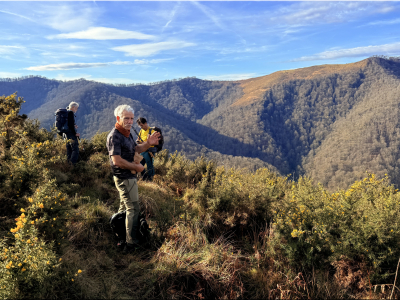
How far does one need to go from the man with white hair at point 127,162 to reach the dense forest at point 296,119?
9418 centimetres

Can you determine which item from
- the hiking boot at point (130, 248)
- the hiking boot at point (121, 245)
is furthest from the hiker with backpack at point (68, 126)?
the hiking boot at point (130, 248)

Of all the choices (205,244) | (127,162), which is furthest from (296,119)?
(127,162)

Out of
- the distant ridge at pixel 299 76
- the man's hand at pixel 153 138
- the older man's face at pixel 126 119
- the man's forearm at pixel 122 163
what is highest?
the distant ridge at pixel 299 76

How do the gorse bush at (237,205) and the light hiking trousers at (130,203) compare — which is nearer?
the light hiking trousers at (130,203)

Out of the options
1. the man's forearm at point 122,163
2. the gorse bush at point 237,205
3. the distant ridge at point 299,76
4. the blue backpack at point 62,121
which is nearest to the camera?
the man's forearm at point 122,163

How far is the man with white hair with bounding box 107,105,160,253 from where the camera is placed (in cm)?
302

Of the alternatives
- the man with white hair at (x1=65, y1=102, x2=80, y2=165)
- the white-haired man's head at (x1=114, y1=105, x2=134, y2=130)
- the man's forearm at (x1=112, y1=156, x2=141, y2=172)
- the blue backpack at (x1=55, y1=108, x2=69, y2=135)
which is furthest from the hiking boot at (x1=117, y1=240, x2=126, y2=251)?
the blue backpack at (x1=55, y1=108, x2=69, y2=135)

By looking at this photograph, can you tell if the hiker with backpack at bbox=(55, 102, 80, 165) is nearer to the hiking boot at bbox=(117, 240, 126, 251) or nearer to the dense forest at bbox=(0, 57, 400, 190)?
the hiking boot at bbox=(117, 240, 126, 251)

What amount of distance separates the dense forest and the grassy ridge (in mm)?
93500

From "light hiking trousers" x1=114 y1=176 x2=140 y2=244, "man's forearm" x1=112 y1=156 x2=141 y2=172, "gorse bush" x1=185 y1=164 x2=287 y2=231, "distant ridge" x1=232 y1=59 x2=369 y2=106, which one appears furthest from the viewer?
"distant ridge" x1=232 y1=59 x2=369 y2=106

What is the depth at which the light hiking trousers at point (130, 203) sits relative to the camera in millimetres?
3186

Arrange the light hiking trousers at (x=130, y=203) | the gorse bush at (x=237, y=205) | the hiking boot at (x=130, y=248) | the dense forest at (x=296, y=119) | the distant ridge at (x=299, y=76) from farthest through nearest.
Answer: the distant ridge at (x=299, y=76) → the dense forest at (x=296, y=119) → the gorse bush at (x=237, y=205) → the hiking boot at (x=130, y=248) → the light hiking trousers at (x=130, y=203)

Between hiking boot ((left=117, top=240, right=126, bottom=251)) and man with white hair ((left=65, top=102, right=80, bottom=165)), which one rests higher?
Result: man with white hair ((left=65, top=102, right=80, bottom=165))

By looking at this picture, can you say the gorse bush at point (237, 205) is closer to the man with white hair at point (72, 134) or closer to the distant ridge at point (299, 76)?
the man with white hair at point (72, 134)
